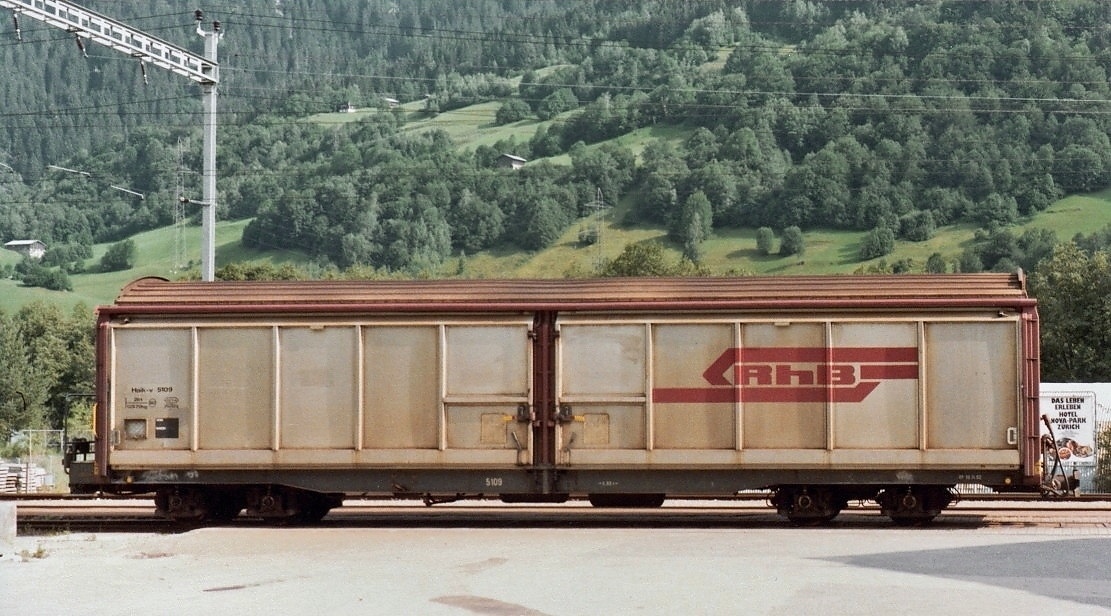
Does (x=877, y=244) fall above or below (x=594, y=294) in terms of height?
above

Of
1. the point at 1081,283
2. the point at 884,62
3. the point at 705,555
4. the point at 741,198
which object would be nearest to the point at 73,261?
the point at 741,198

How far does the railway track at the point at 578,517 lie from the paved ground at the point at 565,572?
1063mm

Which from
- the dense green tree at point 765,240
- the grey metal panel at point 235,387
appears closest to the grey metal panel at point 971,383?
the grey metal panel at point 235,387

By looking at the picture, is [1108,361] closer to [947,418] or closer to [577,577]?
[947,418]

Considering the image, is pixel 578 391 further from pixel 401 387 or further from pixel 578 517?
pixel 578 517

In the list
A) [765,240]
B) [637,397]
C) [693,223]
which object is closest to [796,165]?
[765,240]

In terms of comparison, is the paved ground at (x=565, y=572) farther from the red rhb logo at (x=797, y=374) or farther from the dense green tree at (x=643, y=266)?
the dense green tree at (x=643, y=266)

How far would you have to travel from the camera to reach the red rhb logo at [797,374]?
19188mm

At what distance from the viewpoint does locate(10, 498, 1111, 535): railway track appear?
66.5 feet

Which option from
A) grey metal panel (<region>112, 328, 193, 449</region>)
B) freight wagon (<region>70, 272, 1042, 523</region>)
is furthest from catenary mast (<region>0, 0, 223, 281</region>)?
freight wagon (<region>70, 272, 1042, 523</region>)

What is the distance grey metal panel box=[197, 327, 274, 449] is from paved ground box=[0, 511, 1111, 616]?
59.5 inches

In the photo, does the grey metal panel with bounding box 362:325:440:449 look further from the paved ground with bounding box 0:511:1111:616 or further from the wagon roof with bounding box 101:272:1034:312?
the paved ground with bounding box 0:511:1111:616

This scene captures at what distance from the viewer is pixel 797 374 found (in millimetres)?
19266

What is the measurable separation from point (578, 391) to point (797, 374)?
3211 mm
